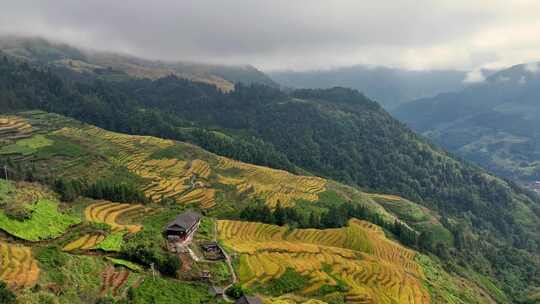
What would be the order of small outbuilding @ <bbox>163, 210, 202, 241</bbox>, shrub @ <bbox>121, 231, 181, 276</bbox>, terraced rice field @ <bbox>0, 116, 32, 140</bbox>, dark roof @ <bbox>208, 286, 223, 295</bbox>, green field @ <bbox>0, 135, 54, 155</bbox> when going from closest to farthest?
1. dark roof @ <bbox>208, 286, 223, 295</bbox>
2. shrub @ <bbox>121, 231, 181, 276</bbox>
3. small outbuilding @ <bbox>163, 210, 202, 241</bbox>
4. green field @ <bbox>0, 135, 54, 155</bbox>
5. terraced rice field @ <bbox>0, 116, 32, 140</bbox>

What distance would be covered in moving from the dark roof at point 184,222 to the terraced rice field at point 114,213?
14.2ft

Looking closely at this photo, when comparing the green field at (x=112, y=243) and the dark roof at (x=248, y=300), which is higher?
the green field at (x=112, y=243)

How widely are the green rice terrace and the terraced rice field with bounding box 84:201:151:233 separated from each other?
0.24 metres

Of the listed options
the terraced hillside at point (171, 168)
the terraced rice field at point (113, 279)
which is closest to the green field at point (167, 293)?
the terraced rice field at point (113, 279)

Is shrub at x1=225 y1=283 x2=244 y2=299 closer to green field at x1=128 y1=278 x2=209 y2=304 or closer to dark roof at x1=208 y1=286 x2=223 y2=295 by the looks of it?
dark roof at x1=208 y1=286 x2=223 y2=295

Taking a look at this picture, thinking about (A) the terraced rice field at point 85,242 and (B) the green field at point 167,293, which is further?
(A) the terraced rice field at point 85,242

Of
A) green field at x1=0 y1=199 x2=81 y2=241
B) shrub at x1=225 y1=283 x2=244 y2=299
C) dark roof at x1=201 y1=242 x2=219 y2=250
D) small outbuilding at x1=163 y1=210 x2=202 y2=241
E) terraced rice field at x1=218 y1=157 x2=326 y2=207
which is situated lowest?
terraced rice field at x1=218 y1=157 x2=326 y2=207

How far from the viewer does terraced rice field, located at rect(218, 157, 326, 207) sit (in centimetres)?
11262

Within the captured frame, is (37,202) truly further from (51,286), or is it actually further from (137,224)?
(51,286)

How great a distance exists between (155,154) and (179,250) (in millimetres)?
77229

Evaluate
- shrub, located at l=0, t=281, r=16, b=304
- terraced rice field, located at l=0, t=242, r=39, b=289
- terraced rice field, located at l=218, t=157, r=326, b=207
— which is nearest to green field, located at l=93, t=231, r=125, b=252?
terraced rice field, located at l=0, t=242, r=39, b=289

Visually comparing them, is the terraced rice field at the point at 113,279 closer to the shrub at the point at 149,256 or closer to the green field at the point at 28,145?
the shrub at the point at 149,256

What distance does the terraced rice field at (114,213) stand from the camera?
59.3 meters

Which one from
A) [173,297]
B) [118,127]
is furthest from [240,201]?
[118,127]
